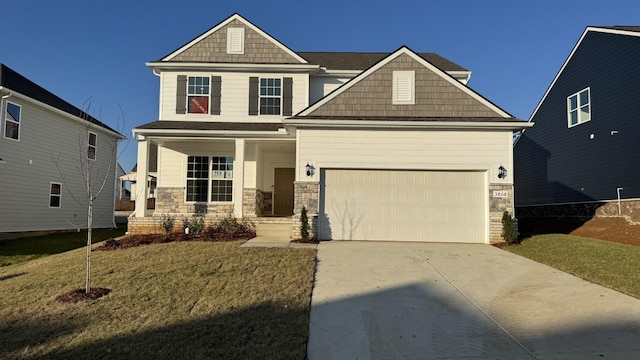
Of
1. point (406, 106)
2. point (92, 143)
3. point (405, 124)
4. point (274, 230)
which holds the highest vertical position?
point (406, 106)

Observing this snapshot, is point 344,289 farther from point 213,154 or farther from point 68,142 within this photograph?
point 68,142

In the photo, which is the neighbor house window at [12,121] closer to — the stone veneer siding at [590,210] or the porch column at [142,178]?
the porch column at [142,178]

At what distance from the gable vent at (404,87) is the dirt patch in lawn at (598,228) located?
18.9ft

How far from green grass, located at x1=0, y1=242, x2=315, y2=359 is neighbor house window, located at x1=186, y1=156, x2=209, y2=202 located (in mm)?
5606

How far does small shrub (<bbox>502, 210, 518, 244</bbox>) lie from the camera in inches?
427

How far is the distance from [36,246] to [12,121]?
4840 mm

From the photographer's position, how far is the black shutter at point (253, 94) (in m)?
14.8

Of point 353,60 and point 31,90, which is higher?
point 353,60

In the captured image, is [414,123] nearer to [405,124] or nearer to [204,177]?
[405,124]

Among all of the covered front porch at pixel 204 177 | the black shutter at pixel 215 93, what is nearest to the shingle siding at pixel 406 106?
the covered front porch at pixel 204 177

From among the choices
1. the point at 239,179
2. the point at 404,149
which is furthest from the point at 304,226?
the point at 404,149

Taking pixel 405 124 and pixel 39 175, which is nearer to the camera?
pixel 405 124

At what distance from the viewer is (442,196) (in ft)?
37.9

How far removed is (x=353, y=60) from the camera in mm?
16969
